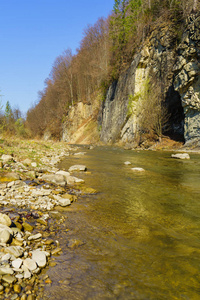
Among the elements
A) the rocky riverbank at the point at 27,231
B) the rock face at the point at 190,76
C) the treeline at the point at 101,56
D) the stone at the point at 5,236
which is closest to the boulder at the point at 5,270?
the rocky riverbank at the point at 27,231

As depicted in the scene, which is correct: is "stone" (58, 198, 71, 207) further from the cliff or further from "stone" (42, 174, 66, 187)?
the cliff

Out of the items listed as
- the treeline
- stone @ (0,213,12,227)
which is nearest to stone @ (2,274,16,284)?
stone @ (0,213,12,227)

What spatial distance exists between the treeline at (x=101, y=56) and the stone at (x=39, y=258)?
19.7 metres

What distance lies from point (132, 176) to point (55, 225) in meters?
4.12

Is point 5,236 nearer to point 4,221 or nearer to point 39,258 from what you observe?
point 4,221

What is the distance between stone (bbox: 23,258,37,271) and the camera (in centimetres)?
184

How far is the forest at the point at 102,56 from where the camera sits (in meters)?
21.0

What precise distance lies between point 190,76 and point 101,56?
68.9 ft

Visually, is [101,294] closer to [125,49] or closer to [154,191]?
[154,191]

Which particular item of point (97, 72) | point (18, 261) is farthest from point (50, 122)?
point (18, 261)

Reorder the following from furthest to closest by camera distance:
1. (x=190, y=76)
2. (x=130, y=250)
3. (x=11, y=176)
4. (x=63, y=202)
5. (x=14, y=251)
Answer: (x=190, y=76)
(x=11, y=176)
(x=63, y=202)
(x=130, y=250)
(x=14, y=251)

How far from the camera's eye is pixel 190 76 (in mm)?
15492

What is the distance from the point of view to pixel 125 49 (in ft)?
85.1

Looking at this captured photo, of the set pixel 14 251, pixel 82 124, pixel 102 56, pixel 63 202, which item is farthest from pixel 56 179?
pixel 82 124
